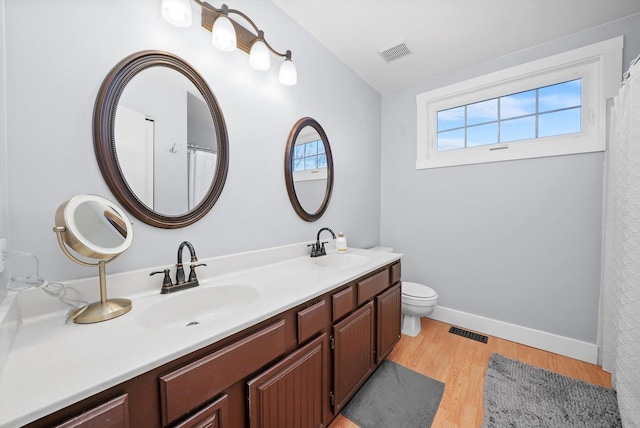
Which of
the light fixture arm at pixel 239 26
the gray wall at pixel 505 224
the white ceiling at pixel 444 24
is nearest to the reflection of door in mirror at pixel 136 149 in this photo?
the light fixture arm at pixel 239 26

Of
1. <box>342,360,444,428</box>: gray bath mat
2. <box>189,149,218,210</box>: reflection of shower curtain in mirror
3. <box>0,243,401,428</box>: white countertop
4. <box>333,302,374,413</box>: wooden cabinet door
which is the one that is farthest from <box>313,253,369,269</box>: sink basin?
<box>189,149,218,210</box>: reflection of shower curtain in mirror

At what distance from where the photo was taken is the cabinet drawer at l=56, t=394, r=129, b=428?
48 cm

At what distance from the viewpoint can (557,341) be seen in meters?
1.93

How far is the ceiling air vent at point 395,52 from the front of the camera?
2018mm

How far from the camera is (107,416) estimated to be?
0.51 m

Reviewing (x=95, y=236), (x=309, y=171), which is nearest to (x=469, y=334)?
(x=309, y=171)

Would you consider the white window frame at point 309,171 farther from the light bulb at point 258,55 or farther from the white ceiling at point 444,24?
the white ceiling at point 444,24

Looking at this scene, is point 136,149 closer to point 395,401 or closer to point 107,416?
point 107,416

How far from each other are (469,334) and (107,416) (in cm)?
264

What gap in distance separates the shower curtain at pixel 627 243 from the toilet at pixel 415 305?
102 cm

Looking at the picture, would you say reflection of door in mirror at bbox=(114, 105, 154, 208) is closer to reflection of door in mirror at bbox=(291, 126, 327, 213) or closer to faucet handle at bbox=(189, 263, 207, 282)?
faucet handle at bbox=(189, 263, 207, 282)

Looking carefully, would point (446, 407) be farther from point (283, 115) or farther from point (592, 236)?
point (283, 115)

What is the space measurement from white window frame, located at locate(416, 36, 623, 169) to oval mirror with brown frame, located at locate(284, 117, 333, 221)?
46.4 inches

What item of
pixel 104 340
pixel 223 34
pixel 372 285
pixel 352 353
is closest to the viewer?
pixel 104 340
